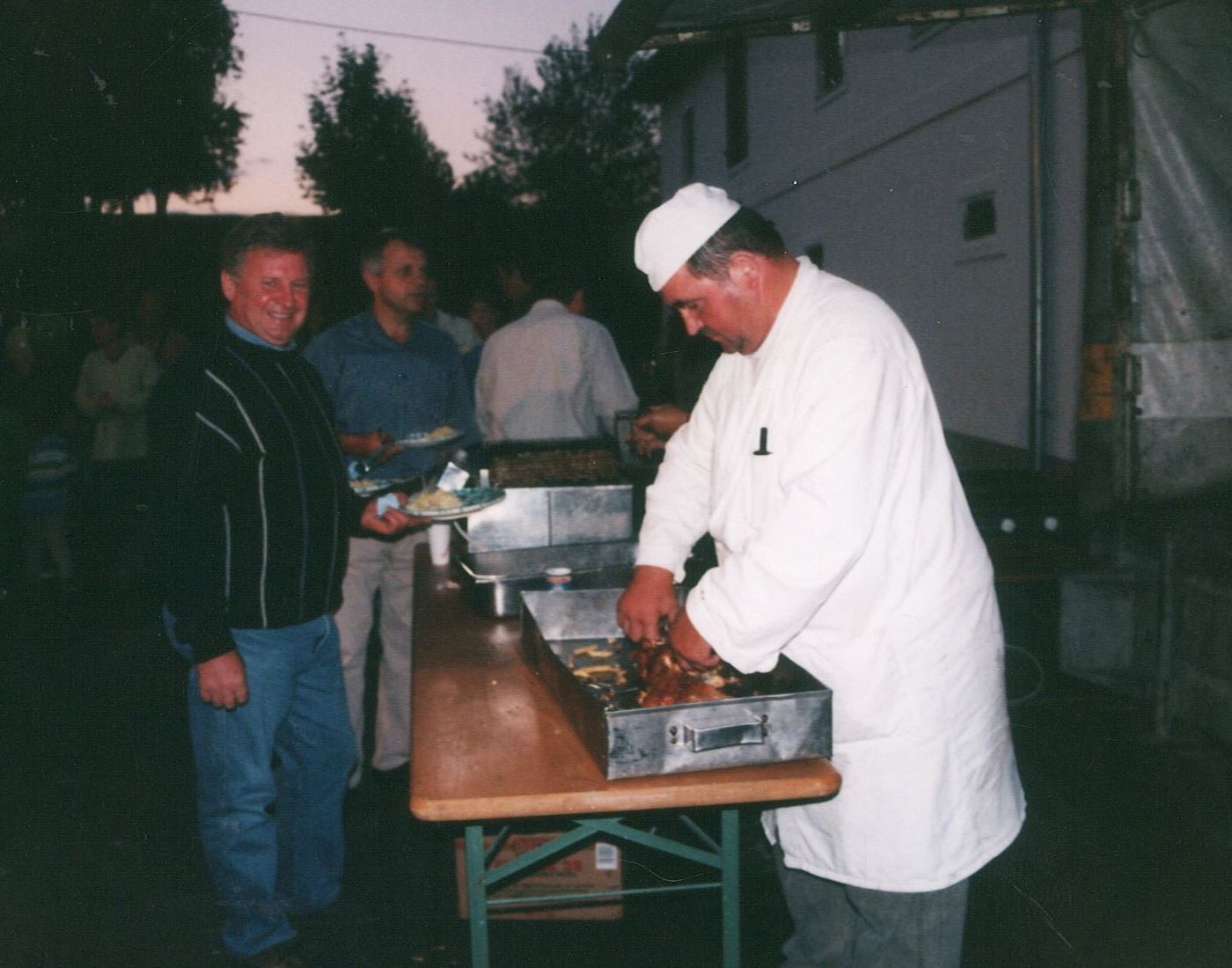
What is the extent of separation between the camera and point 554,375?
536 centimetres

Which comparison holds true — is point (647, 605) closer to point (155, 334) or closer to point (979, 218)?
point (979, 218)

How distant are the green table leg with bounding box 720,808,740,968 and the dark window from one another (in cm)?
701

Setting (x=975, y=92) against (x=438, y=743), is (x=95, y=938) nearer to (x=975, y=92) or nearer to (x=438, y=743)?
(x=438, y=743)

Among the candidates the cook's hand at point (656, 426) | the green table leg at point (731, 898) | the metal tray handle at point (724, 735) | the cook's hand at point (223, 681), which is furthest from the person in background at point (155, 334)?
the metal tray handle at point (724, 735)

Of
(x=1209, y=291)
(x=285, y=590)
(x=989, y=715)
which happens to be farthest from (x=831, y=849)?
(x=1209, y=291)

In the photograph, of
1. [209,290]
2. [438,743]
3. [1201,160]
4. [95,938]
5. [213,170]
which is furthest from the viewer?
[213,170]

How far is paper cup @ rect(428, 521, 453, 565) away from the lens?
4.15 metres

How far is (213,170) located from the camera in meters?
26.0

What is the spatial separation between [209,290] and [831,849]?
20268mm

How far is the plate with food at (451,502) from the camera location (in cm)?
364

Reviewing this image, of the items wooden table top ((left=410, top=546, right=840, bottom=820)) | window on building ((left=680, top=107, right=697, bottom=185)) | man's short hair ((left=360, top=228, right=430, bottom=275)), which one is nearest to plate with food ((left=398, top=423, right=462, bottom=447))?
man's short hair ((left=360, top=228, right=430, bottom=275))

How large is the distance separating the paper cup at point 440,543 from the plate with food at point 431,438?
0.33 m

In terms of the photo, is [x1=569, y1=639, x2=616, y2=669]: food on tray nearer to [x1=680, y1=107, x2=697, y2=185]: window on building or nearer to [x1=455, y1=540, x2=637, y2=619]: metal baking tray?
[x1=455, y1=540, x2=637, y2=619]: metal baking tray

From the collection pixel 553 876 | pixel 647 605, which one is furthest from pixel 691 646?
pixel 553 876
